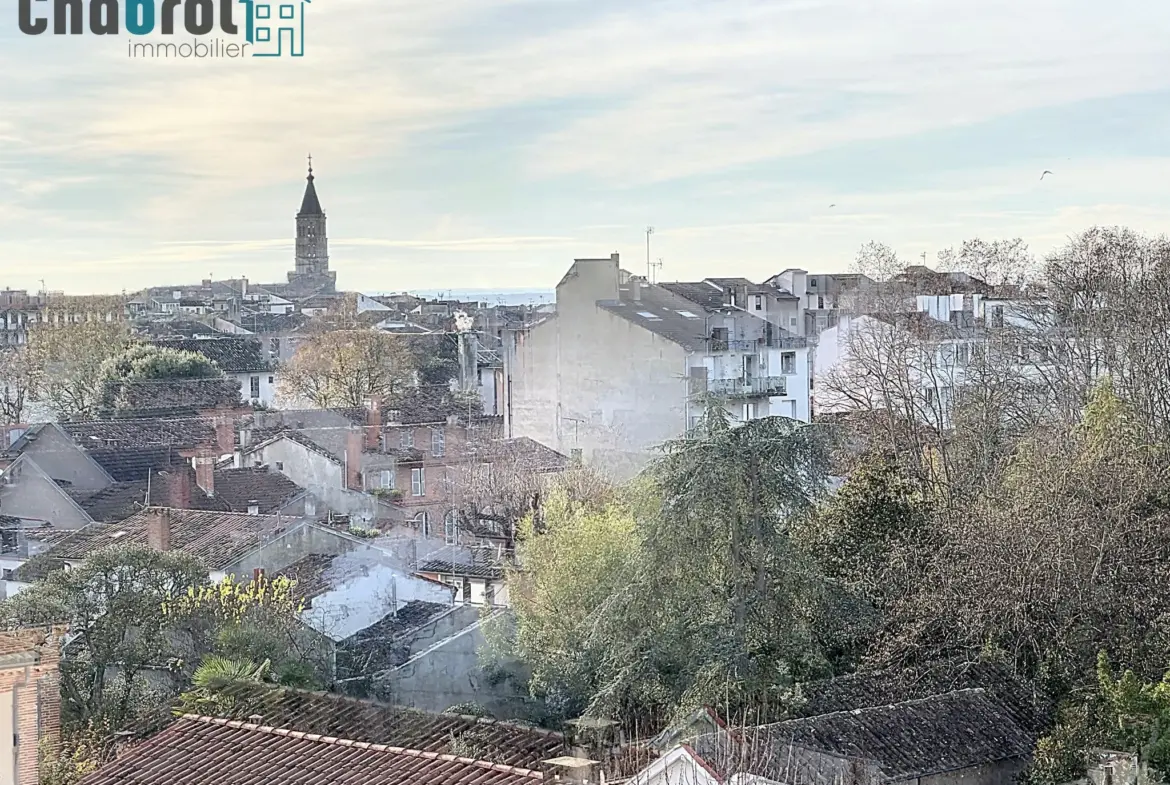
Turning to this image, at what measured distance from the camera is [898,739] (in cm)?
754

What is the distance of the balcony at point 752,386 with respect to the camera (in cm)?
1595

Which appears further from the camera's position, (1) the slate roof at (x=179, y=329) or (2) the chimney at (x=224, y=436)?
(1) the slate roof at (x=179, y=329)

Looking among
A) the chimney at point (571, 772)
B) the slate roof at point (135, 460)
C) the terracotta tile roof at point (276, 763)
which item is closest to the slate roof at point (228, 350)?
the slate roof at point (135, 460)

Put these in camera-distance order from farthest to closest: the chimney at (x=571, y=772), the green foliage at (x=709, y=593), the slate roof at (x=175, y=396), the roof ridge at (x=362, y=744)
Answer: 1. the slate roof at (x=175, y=396)
2. the green foliage at (x=709, y=593)
3. the roof ridge at (x=362, y=744)
4. the chimney at (x=571, y=772)

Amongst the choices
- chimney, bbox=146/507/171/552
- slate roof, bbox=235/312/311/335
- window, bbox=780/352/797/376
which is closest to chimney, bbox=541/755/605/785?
chimney, bbox=146/507/171/552

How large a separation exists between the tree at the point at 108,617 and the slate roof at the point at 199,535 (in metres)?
0.90

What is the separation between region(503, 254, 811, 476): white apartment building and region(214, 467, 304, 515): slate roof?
8.10 ft

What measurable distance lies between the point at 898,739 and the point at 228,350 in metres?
15.5

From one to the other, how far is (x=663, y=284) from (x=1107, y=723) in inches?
354

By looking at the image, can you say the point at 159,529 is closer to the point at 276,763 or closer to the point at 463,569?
the point at 463,569

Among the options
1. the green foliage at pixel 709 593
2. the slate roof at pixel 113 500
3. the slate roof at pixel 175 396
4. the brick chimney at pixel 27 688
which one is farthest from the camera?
the slate roof at pixel 175 396

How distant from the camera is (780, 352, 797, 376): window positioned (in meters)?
17.8

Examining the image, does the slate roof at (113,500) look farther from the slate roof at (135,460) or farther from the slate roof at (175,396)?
the slate roof at (175,396)

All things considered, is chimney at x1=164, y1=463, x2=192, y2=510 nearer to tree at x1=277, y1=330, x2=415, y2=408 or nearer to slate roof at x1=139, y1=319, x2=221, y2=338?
tree at x1=277, y1=330, x2=415, y2=408
